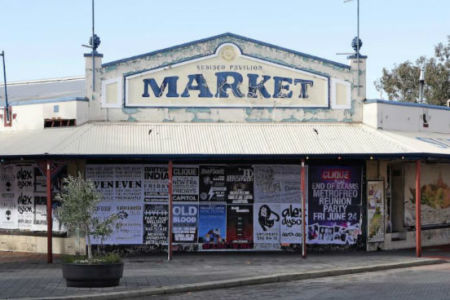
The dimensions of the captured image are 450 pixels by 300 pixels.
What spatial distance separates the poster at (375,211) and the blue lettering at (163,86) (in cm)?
648

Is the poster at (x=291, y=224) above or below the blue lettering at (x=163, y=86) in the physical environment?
below

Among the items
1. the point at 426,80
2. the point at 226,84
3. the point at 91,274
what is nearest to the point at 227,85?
the point at 226,84

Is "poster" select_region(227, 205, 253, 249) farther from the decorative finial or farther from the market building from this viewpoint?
the decorative finial

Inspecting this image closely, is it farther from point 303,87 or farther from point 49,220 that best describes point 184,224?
point 303,87

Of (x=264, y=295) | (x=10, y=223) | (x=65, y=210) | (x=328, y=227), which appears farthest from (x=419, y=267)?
(x=10, y=223)

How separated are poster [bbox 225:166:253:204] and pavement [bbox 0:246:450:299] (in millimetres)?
1644

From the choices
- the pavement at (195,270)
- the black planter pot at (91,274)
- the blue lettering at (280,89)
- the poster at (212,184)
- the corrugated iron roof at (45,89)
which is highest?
the corrugated iron roof at (45,89)

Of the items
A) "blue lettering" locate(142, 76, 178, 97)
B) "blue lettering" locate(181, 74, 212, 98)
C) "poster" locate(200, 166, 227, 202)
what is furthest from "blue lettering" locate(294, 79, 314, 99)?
"blue lettering" locate(142, 76, 178, 97)

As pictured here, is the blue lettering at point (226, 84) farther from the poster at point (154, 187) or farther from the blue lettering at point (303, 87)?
the poster at point (154, 187)

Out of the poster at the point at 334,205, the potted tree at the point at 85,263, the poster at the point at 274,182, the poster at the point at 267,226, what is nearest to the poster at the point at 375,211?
the poster at the point at 334,205

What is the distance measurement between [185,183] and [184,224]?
1.21 metres

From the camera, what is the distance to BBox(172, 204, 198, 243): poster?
22.1m

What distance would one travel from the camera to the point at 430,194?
1003 inches

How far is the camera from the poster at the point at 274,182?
22406 millimetres
